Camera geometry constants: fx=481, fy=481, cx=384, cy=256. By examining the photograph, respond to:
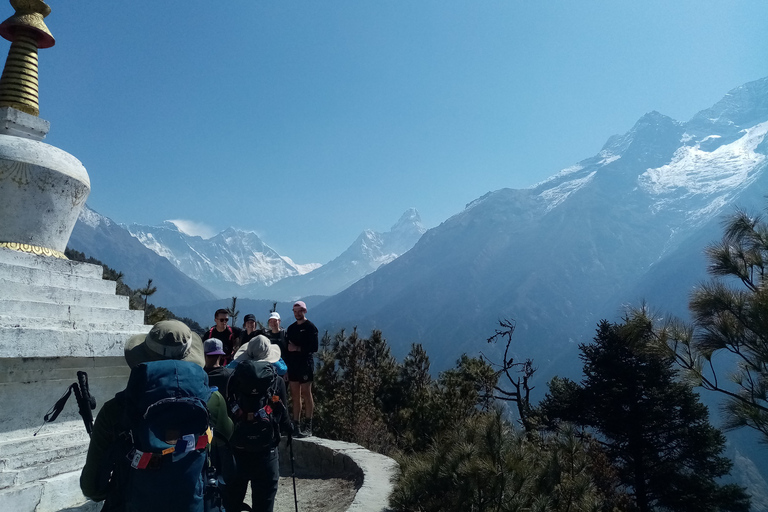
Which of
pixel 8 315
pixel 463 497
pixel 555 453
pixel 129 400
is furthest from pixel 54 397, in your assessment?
pixel 555 453

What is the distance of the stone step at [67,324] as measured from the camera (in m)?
4.80

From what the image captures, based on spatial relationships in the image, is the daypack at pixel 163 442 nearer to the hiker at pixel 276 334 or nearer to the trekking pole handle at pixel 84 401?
the trekking pole handle at pixel 84 401

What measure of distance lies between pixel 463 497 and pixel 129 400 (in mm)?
2883

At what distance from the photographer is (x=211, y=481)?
2836 mm

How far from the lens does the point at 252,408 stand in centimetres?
390

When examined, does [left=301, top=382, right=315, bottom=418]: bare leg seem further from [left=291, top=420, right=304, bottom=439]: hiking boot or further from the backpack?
the backpack

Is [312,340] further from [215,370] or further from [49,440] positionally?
[49,440]

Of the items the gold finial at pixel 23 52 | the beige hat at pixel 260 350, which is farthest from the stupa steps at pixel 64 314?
the gold finial at pixel 23 52

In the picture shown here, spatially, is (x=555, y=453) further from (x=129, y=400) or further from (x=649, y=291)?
(x=649, y=291)

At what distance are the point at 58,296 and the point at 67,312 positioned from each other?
0.27 metres

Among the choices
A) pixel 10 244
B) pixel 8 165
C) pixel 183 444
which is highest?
pixel 8 165

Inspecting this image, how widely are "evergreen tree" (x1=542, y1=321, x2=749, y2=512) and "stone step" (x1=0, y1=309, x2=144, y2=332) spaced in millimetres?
18865

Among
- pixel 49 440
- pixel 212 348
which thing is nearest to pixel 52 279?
pixel 49 440

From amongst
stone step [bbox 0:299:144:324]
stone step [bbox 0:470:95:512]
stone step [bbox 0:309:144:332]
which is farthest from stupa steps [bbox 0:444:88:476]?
stone step [bbox 0:299:144:324]
